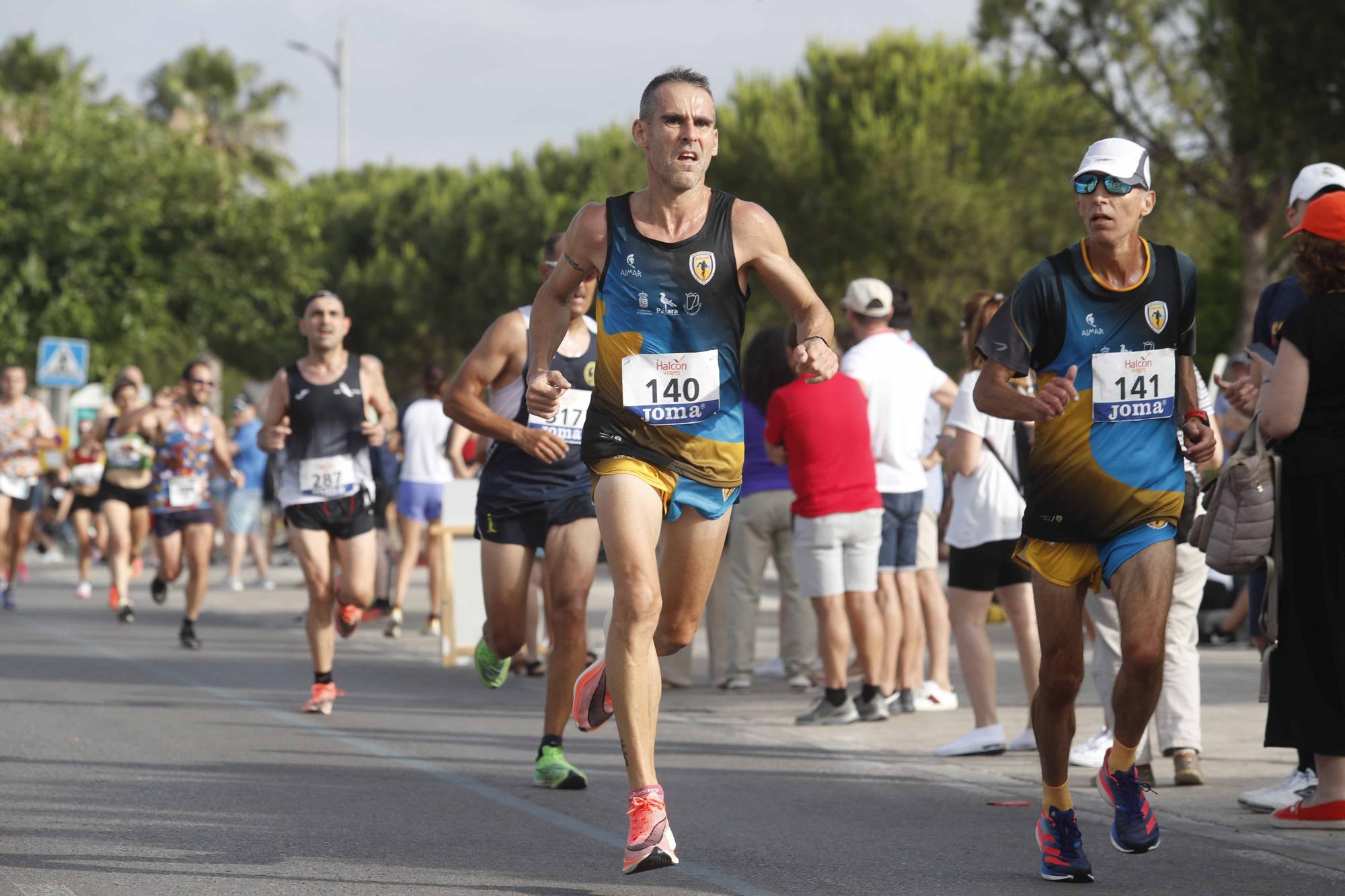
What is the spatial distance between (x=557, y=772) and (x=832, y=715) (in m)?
2.94

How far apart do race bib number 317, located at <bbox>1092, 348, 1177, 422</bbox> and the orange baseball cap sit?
93 cm

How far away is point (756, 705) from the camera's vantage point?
35.9 feet

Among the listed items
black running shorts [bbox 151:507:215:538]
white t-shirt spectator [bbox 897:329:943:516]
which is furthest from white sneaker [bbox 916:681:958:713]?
black running shorts [bbox 151:507:215:538]

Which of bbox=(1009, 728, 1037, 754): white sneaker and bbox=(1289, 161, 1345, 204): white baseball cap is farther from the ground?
bbox=(1289, 161, 1345, 204): white baseball cap

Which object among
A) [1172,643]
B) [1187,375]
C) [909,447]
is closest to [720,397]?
[1187,375]

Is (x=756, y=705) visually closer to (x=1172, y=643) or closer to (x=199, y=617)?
(x=1172, y=643)

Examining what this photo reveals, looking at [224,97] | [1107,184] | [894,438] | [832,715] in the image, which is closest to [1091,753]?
[832,715]

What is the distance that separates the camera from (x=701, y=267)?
224 inches

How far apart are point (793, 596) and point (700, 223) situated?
6376 millimetres

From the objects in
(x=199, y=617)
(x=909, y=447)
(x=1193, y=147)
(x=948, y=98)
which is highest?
(x=948, y=98)

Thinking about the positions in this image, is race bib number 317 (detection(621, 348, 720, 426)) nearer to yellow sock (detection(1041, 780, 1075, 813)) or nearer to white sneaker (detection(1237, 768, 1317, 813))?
yellow sock (detection(1041, 780, 1075, 813))

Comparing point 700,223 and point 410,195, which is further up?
point 410,195

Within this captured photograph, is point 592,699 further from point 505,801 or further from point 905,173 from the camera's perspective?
point 905,173

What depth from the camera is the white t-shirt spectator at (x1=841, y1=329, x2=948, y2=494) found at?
34.1 ft
